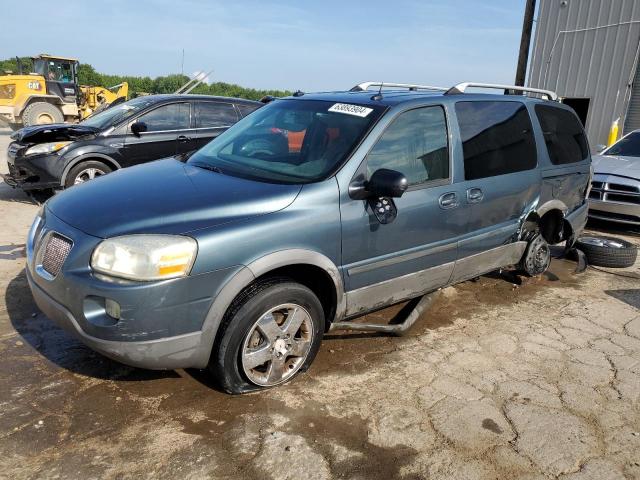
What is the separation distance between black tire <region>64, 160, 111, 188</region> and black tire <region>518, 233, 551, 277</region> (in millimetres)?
5653

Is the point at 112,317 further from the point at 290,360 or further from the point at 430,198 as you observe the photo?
the point at 430,198

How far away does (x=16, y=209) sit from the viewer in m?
7.34

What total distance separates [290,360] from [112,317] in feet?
A: 3.60

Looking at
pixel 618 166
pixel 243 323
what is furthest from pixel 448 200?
pixel 618 166

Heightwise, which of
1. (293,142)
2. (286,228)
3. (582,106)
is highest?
(582,106)

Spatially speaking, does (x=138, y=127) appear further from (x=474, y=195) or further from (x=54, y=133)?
(x=474, y=195)

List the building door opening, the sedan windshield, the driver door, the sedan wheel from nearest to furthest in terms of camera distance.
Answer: the driver door, the sedan wheel, the sedan windshield, the building door opening

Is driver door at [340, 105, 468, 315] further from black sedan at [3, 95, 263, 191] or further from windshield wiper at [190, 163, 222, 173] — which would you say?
black sedan at [3, 95, 263, 191]

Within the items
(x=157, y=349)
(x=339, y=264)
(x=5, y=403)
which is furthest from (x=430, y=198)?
(x=5, y=403)

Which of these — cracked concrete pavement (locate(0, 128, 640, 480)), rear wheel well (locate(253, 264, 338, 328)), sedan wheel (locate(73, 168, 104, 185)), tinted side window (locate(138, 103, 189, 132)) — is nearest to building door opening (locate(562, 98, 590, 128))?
tinted side window (locate(138, 103, 189, 132))

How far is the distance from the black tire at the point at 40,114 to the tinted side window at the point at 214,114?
11.6 m

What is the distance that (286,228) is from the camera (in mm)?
2926

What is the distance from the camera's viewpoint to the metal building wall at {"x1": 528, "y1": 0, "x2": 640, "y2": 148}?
1329cm

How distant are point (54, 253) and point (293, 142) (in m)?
1.64
